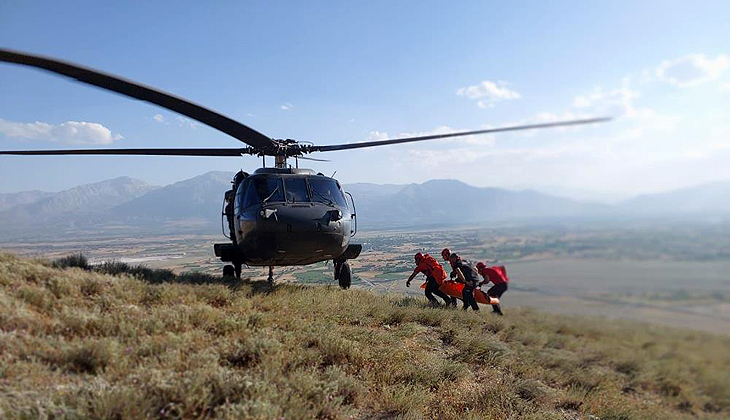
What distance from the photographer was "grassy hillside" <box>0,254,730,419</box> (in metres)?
3.27

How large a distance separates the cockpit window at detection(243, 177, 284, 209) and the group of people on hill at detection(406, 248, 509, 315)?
4284 mm

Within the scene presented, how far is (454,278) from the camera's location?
1008cm

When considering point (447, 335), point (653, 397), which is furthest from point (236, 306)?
point (653, 397)

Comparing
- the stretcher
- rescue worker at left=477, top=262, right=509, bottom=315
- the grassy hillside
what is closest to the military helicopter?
the grassy hillside

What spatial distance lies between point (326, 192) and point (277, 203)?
1258mm

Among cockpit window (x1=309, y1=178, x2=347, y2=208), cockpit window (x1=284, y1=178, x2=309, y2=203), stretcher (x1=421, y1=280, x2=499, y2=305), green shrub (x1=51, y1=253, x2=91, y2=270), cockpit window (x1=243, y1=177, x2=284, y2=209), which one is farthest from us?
stretcher (x1=421, y1=280, x2=499, y2=305)

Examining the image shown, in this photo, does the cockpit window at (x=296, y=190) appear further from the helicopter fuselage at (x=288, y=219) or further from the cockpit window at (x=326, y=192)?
the cockpit window at (x=326, y=192)

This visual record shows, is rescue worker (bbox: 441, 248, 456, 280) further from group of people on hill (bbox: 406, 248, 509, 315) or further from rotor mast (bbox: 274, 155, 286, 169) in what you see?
rotor mast (bbox: 274, 155, 286, 169)

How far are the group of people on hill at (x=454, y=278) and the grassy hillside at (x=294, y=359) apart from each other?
4.79 feet

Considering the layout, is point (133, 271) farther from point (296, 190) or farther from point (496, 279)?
point (496, 279)

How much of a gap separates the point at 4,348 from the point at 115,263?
3535 millimetres

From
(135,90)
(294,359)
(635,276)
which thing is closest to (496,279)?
(635,276)

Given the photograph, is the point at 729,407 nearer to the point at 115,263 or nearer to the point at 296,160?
the point at 296,160

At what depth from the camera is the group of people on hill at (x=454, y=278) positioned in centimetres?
958
